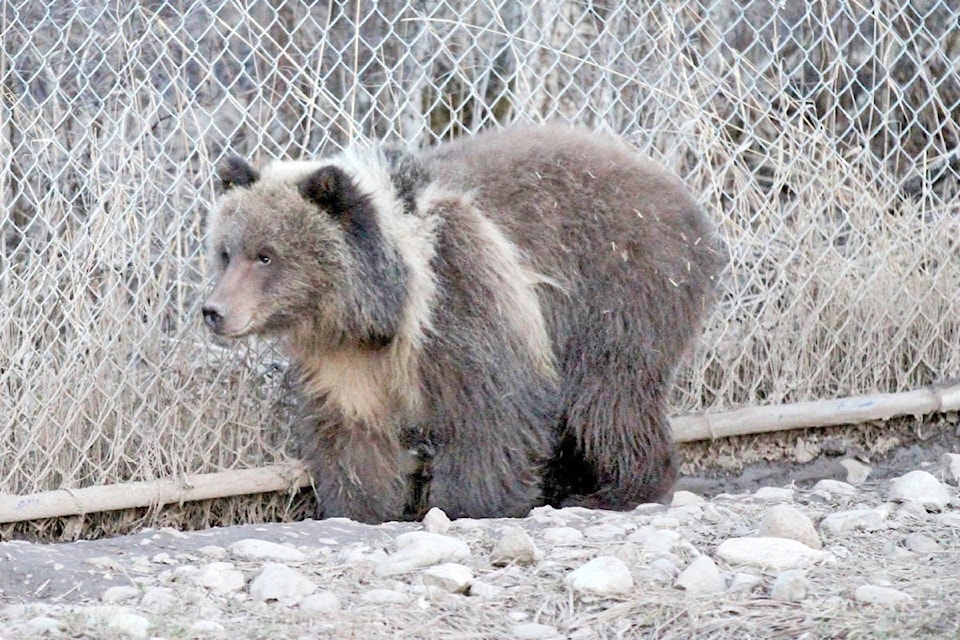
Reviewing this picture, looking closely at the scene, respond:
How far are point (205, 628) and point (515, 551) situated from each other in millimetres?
1059

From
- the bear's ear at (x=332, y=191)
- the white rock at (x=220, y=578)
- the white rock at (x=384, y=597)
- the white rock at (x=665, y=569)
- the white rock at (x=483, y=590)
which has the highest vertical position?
the bear's ear at (x=332, y=191)

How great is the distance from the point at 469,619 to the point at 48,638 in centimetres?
110

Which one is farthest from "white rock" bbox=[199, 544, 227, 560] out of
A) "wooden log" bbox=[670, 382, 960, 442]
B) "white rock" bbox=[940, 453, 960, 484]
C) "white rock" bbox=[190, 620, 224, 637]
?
"white rock" bbox=[940, 453, 960, 484]

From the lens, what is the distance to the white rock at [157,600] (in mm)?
3768

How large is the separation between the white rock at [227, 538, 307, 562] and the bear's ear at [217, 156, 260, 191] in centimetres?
158

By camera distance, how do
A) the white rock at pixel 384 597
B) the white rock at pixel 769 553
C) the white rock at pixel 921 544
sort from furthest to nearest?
1. the white rock at pixel 921 544
2. the white rock at pixel 769 553
3. the white rock at pixel 384 597

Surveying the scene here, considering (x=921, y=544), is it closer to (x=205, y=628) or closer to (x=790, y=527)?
(x=790, y=527)

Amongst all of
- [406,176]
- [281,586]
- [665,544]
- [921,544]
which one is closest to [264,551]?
[281,586]

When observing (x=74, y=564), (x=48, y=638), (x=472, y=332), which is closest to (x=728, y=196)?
(x=472, y=332)

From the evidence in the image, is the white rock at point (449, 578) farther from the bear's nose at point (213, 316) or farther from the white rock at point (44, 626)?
the bear's nose at point (213, 316)

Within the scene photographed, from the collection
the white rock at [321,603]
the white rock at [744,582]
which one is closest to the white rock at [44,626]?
the white rock at [321,603]

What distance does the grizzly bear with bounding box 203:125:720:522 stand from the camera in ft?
17.3

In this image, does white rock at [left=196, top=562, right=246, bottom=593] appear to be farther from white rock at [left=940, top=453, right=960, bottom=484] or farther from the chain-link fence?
white rock at [left=940, top=453, right=960, bottom=484]

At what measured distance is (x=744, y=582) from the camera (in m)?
3.91
